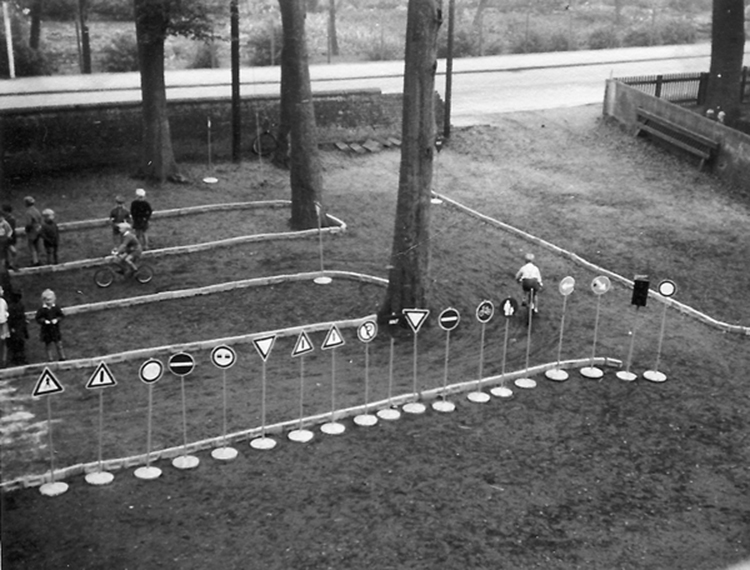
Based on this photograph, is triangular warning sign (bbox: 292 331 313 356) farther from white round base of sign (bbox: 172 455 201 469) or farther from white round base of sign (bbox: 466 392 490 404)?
white round base of sign (bbox: 466 392 490 404)

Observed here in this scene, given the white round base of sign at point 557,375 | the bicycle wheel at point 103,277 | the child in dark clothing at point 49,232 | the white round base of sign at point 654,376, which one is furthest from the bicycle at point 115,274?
the white round base of sign at point 654,376

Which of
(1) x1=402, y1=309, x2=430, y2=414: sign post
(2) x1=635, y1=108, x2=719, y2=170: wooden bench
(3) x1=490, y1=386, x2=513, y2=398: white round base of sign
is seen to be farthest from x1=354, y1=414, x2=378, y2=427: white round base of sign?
(2) x1=635, y1=108, x2=719, y2=170: wooden bench

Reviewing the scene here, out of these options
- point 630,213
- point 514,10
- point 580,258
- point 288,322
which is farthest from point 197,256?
point 514,10

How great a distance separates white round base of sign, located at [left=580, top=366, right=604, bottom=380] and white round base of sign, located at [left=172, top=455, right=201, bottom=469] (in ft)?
24.3

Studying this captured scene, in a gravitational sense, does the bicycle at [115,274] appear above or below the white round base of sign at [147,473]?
above

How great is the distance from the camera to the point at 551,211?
94.3 feet

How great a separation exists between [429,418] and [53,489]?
5.96 meters

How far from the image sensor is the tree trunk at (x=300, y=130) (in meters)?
26.3

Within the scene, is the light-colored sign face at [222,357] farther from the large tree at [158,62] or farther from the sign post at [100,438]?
the large tree at [158,62]

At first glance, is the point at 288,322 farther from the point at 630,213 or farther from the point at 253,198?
the point at 630,213

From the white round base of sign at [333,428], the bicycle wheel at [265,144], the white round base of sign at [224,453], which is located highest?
the bicycle wheel at [265,144]

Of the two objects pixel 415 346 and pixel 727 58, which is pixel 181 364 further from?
pixel 727 58

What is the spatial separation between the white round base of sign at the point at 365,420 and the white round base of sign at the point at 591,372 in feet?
14.1

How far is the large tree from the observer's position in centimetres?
2720
